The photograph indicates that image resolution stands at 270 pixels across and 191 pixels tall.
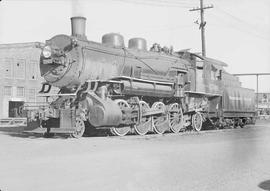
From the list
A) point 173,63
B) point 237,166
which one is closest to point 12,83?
point 173,63

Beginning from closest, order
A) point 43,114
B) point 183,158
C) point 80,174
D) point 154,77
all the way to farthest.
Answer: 1. point 80,174
2. point 183,158
3. point 43,114
4. point 154,77

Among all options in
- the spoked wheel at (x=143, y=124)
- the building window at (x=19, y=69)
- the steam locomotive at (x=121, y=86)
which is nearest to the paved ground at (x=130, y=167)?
the steam locomotive at (x=121, y=86)

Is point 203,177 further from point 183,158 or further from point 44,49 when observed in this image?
point 44,49

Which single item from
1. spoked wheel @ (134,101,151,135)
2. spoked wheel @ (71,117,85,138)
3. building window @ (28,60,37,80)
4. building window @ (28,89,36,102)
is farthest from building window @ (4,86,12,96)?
spoked wheel @ (71,117,85,138)

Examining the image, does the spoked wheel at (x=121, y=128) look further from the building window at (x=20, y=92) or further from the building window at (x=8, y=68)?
the building window at (x=20, y=92)

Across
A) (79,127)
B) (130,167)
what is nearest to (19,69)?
(79,127)

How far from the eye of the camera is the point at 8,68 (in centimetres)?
4375

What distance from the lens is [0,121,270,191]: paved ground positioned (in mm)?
6914

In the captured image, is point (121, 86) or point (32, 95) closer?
point (121, 86)

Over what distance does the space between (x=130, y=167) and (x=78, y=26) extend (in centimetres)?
927

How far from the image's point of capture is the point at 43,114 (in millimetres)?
15406

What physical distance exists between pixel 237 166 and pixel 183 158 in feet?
4.61

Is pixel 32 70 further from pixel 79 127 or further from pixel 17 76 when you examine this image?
pixel 79 127

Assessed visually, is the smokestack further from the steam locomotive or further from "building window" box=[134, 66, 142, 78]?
"building window" box=[134, 66, 142, 78]
